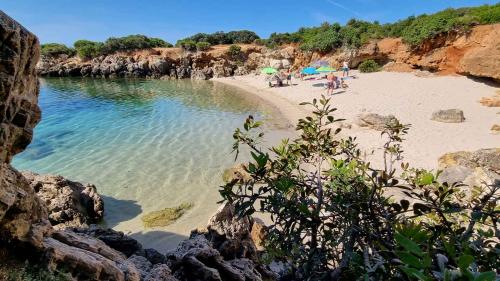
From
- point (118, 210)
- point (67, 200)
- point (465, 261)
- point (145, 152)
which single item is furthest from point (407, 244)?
point (145, 152)

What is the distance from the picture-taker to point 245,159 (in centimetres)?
1379

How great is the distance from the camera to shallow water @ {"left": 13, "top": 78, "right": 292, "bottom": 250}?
9.79 m

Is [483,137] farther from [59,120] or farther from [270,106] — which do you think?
[59,120]

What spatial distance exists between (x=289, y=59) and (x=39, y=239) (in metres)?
44.2

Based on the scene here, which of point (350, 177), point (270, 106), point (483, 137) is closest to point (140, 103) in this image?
point (270, 106)

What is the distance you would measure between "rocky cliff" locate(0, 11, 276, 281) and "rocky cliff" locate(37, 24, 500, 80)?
2434 cm

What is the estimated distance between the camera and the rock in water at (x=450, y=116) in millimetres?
16000

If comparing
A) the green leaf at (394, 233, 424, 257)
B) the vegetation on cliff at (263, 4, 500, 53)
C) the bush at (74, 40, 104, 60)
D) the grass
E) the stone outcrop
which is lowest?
the grass

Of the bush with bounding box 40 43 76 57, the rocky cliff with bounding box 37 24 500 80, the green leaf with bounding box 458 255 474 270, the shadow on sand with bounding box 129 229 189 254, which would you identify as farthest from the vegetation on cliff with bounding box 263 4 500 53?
the bush with bounding box 40 43 76 57

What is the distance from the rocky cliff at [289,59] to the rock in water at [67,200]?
24.9 metres

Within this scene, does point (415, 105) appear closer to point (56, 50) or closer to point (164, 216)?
point (164, 216)

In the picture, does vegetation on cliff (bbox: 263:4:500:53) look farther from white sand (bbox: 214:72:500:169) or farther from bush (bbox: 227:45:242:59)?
white sand (bbox: 214:72:500:169)

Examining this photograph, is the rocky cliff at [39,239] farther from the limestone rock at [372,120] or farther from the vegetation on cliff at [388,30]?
the vegetation on cliff at [388,30]

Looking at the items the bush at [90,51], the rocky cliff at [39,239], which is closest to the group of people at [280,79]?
the rocky cliff at [39,239]
